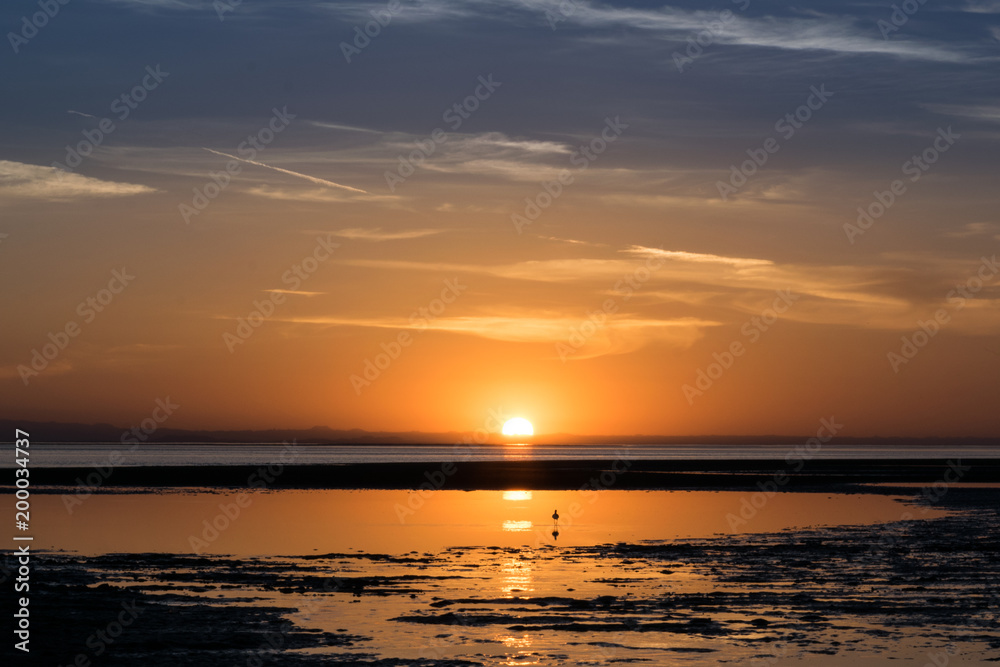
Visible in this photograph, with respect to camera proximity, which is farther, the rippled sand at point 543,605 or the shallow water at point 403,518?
the shallow water at point 403,518

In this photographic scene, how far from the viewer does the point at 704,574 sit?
30.0 meters

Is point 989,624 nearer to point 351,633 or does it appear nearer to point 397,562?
point 351,633

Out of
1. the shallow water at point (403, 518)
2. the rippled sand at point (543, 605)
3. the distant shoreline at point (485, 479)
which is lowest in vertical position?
the rippled sand at point (543, 605)

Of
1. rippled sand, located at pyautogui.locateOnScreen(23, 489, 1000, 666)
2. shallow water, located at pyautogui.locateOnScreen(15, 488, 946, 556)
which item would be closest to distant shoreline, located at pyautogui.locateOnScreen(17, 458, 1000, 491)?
shallow water, located at pyautogui.locateOnScreen(15, 488, 946, 556)

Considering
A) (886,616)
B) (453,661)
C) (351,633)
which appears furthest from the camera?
(886,616)

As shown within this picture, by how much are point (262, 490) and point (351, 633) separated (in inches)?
2123

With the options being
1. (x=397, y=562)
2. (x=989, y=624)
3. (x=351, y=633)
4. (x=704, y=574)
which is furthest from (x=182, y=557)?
(x=989, y=624)

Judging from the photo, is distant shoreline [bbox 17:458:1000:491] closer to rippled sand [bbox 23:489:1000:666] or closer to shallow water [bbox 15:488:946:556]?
shallow water [bbox 15:488:946:556]

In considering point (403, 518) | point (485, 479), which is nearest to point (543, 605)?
point (403, 518)

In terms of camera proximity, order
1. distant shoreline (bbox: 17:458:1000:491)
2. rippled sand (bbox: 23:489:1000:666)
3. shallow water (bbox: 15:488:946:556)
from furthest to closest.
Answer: distant shoreline (bbox: 17:458:1000:491) < shallow water (bbox: 15:488:946:556) < rippled sand (bbox: 23:489:1000:666)

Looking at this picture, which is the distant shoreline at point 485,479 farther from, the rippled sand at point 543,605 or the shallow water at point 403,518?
the rippled sand at point 543,605

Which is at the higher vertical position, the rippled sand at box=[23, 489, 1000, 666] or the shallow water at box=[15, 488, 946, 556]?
the shallow water at box=[15, 488, 946, 556]

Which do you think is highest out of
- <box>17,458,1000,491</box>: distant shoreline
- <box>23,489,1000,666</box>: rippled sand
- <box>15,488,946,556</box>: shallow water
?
<box>17,458,1000,491</box>: distant shoreline

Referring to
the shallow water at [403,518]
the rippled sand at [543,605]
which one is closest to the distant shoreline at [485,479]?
the shallow water at [403,518]
